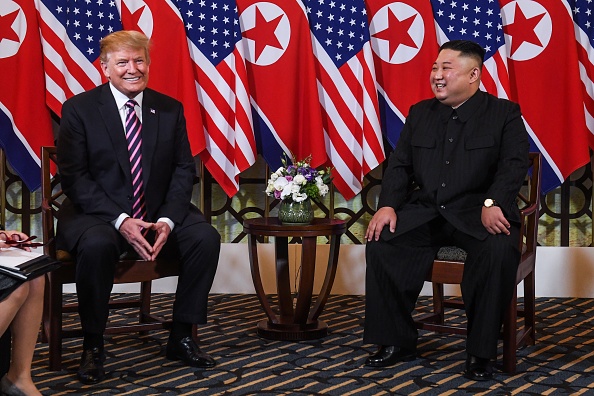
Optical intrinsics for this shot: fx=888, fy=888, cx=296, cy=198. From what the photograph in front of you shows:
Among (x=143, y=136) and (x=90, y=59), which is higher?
(x=90, y=59)

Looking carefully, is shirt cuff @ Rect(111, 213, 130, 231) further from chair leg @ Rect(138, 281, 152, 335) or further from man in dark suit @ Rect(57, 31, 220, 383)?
chair leg @ Rect(138, 281, 152, 335)

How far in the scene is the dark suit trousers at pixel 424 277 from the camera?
3.72 meters

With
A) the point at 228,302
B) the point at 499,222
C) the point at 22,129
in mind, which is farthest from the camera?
the point at 228,302

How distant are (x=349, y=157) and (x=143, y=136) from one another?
1587 millimetres

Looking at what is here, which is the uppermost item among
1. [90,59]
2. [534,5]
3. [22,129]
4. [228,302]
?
[534,5]

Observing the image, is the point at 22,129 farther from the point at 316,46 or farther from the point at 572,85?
the point at 572,85

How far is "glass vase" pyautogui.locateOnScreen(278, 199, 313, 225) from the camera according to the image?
14.4ft

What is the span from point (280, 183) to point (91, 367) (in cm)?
131

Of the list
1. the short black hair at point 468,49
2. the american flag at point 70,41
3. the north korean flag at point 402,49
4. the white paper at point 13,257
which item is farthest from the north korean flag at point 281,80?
the white paper at point 13,257

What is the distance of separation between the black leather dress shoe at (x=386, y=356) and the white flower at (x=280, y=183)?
3.10 ft

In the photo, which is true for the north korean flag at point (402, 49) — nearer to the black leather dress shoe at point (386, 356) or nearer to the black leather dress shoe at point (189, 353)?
the black leather dress shoe at point (386, 356)

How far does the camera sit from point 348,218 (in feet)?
18.5

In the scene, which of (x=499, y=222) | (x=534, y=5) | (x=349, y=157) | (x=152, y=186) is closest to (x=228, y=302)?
(x=349, y=157)

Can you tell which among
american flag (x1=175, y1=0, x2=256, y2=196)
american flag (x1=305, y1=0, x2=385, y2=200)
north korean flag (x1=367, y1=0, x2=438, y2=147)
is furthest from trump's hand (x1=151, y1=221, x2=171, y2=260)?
north korean flag (x1=367, y1=0, x2=438, y2=147)
